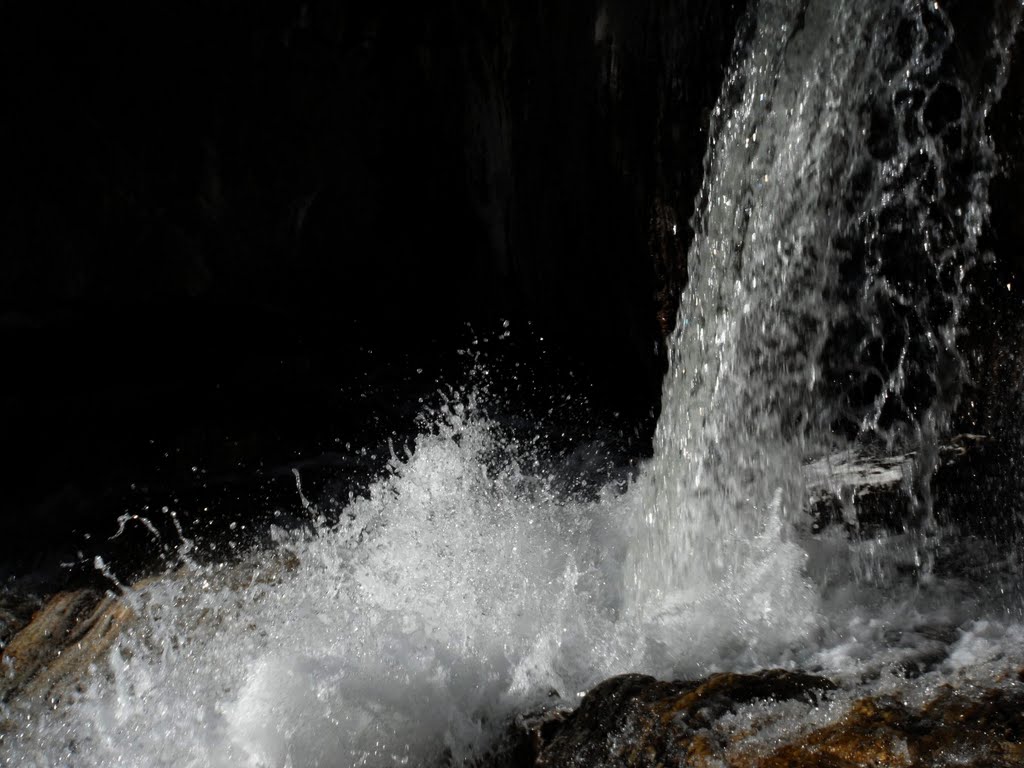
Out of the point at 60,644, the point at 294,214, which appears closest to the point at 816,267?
the point at 294,214

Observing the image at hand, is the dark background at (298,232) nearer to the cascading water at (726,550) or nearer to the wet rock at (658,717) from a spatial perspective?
the cascading water at (726,550)

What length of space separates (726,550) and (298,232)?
2861mm

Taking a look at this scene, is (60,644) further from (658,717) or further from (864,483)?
(864,483)

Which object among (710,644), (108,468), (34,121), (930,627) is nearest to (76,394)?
(108,468)

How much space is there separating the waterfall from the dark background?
17.3 inches

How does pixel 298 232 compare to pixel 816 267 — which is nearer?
pixel 816 267

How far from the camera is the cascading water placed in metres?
2.49

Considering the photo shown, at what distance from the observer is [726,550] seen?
9.98ft

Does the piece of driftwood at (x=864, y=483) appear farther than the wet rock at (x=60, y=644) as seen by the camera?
No

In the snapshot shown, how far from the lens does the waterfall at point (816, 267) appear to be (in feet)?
8.43

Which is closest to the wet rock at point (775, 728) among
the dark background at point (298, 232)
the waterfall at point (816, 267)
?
the waterfall at point (816, 267)

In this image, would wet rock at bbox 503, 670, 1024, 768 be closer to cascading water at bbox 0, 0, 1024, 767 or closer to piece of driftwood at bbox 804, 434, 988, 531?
cascading water at bbox 0, 0, 1024, 767

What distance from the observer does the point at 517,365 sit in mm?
4832

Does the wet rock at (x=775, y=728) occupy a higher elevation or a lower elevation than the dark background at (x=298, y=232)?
lower
